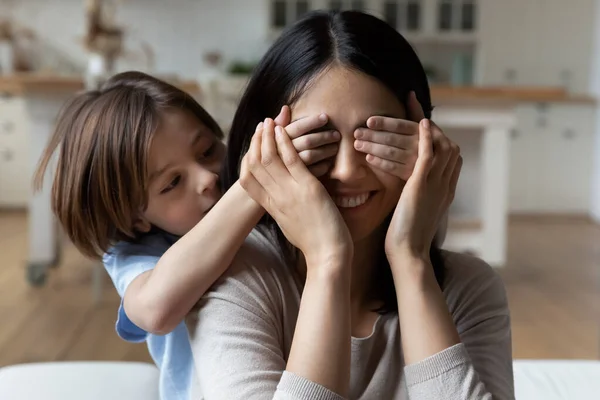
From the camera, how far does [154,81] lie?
96 centimetres

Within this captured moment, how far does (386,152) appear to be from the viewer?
0.75 metres

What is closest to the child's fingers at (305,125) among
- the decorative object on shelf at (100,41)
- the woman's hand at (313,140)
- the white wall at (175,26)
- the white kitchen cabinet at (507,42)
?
the woman's hand at (313,140)

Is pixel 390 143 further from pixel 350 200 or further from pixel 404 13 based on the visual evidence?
pixel 404 13

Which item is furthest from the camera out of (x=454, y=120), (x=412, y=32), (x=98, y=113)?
(x=412, y=32)

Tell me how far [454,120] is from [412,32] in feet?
8.15

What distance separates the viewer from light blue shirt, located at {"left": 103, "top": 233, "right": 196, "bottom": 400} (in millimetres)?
912

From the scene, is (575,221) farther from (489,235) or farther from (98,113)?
(98,113)

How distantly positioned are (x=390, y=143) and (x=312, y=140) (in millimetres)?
89

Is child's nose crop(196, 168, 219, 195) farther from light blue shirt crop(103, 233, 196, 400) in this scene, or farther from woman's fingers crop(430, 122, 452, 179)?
woman's fingers crop(430, 122, 452, 179)

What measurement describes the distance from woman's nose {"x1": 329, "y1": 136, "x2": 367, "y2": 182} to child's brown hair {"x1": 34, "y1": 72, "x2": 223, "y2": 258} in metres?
0.27

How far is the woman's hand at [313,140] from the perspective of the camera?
2.39 ft

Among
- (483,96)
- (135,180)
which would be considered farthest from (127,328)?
(483,96)

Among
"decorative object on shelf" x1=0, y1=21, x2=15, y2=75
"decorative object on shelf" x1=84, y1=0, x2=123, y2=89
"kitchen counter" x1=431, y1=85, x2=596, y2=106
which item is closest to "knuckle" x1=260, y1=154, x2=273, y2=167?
"decorative object on shelf" x1=84, y1=0, x2=123, y2=89

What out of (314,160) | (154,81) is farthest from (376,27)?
(154,81)
